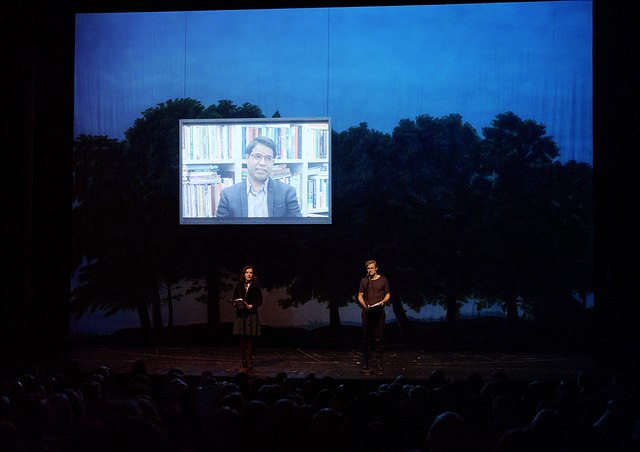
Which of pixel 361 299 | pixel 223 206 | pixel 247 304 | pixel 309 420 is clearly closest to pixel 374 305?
pixel 361 299

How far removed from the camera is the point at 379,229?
10.0 metres

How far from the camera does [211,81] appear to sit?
10.0 metres

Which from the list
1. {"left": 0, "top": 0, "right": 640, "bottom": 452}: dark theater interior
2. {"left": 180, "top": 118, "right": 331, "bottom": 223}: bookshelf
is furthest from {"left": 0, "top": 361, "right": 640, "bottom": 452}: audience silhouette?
{"left": 180, "top": 118, "right": 331, "bottom": 223}: bookshelf

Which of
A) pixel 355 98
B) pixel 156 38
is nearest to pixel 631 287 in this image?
pixel 355 98

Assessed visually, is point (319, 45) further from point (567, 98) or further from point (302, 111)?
point (567, 98)

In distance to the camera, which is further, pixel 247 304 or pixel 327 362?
pixel 327 362

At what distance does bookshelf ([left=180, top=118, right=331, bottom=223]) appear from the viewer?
930cm

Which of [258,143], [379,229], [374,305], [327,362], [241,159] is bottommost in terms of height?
[327,362]

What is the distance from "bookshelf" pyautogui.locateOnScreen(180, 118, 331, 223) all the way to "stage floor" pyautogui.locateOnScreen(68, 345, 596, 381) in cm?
183

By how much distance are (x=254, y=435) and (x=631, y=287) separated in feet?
20.3

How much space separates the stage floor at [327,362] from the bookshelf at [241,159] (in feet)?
6.02

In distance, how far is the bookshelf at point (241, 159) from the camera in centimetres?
930

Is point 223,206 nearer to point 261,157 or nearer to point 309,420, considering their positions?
point 261,157

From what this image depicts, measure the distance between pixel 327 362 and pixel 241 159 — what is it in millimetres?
2853
